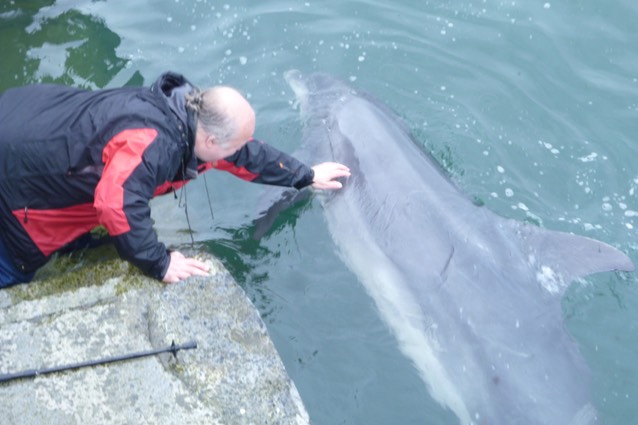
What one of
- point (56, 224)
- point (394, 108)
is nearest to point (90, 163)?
point (56, 224)

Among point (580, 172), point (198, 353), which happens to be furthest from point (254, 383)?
point (580, 172)

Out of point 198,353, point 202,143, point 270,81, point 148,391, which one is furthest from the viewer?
point 270,81

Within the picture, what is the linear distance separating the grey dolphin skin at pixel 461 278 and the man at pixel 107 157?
5.00ft

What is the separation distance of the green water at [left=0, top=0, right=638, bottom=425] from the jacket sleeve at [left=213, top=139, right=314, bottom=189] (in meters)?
0.70

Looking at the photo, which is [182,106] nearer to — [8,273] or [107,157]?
[107,157]

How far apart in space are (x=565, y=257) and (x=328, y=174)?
76.1 inches

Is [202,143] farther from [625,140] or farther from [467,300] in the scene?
[625,140]

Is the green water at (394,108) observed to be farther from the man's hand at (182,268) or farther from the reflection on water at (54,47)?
the man's hand at (182,268)

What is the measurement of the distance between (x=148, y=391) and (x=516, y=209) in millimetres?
3828

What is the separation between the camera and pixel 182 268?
4906mm

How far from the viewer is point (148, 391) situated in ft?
13.4

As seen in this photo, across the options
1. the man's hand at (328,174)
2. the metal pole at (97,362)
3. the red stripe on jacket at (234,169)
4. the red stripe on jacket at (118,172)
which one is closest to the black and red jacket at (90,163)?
the red stripe on jacket at (118,172)

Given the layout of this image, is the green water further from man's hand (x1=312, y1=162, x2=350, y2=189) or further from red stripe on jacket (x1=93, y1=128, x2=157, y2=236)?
red stripe on jacket (x1=93, y1=128, x2=157, y2=236)

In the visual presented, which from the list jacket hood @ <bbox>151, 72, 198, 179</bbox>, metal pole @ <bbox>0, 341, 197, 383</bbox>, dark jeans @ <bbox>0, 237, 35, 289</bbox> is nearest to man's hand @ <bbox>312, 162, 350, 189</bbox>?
jacket hood @ <bbox>151, 72, 198, 179</bbox>
